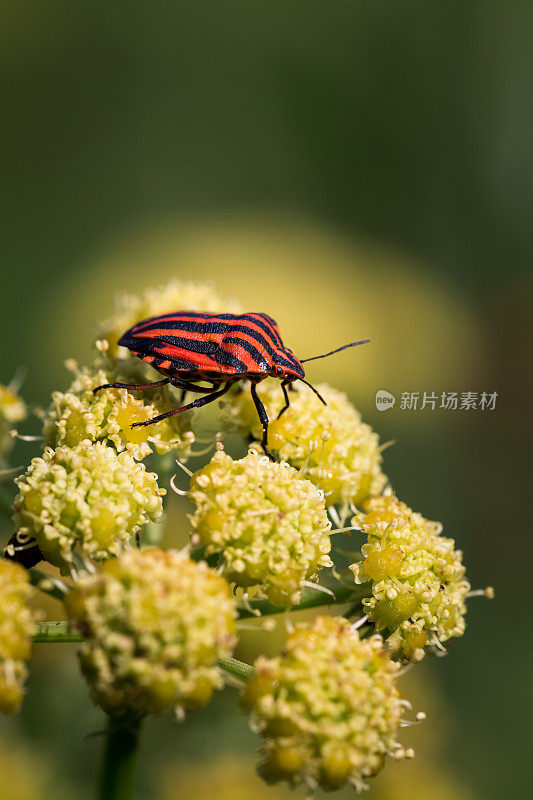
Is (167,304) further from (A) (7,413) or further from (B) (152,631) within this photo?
(B) (152,631)

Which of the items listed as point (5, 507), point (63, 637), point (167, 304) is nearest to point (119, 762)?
point (63, 637)

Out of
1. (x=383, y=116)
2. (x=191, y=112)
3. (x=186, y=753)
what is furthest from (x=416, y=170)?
(x=186, y=753)

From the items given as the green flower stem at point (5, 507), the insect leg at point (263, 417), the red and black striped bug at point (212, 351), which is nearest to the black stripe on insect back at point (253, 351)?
the red and black striped bug at point (212, 351)

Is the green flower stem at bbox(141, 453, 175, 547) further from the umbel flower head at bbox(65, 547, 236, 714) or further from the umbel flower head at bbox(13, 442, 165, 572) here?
the umbel flower head at bbox(65, 547, 236, 714)

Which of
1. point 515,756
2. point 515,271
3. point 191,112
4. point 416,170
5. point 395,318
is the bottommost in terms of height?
point 515,756

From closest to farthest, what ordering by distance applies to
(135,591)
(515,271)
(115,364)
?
1. (135,591)
2. (115,364)
3. (515,271)

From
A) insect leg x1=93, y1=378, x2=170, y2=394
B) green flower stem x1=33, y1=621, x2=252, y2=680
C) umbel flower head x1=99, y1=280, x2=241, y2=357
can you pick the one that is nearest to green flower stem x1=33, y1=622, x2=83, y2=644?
green flower stem x1=33, y1=621, x2=252, y2=680

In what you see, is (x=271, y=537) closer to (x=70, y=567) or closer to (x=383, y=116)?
(x=70, y=567)
